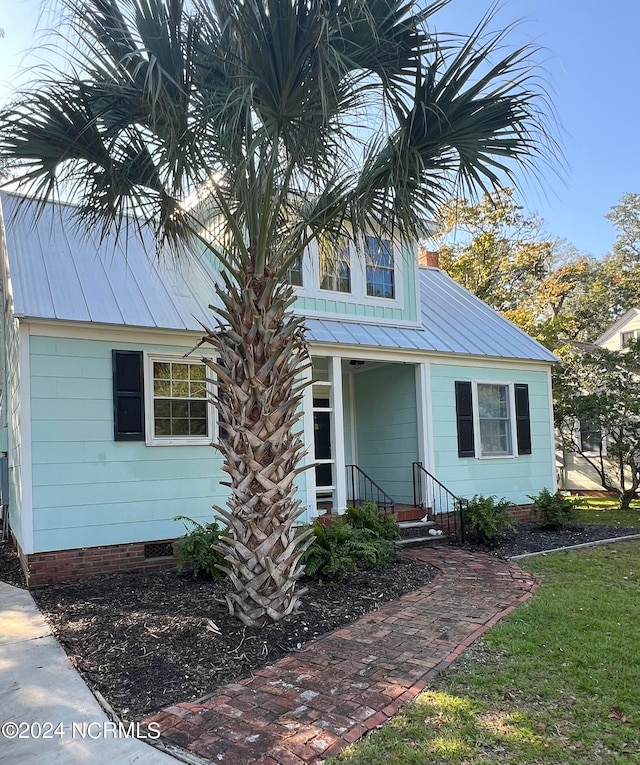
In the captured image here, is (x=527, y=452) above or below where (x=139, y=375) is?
below

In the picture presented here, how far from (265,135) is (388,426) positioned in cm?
679

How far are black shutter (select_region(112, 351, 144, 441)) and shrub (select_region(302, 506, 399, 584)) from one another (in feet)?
8.49

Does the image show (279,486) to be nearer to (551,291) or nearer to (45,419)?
(45,419)

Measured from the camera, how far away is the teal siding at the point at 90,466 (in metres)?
6.62

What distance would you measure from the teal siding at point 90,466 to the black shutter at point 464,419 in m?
4.80

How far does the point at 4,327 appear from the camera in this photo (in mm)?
9625

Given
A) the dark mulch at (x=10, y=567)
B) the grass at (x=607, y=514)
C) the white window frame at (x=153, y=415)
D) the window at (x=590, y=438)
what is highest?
the white window frame at (x=153, y=415)

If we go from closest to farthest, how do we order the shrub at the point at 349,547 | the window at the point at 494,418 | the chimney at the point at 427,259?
1. the shrub at the point at 349,547
2. the window at the point at 494,418
3. the chimney at the point at 427,259

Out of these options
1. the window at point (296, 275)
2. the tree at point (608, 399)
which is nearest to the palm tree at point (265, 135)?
the window at point (296, 275)

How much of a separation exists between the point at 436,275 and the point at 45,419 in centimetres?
975

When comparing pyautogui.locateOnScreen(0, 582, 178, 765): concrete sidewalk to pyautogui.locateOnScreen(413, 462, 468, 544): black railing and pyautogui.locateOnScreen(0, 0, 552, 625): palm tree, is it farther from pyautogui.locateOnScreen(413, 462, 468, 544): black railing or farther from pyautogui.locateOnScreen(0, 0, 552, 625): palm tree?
pyautogui.locateOnScreen(413, 462, 468, 544): black railing

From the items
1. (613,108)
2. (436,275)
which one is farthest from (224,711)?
(613,108)

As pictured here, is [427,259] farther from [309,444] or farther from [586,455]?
[309,444]

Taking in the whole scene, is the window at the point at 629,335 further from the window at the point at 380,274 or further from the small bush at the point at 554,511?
the window at the point at 380,274
